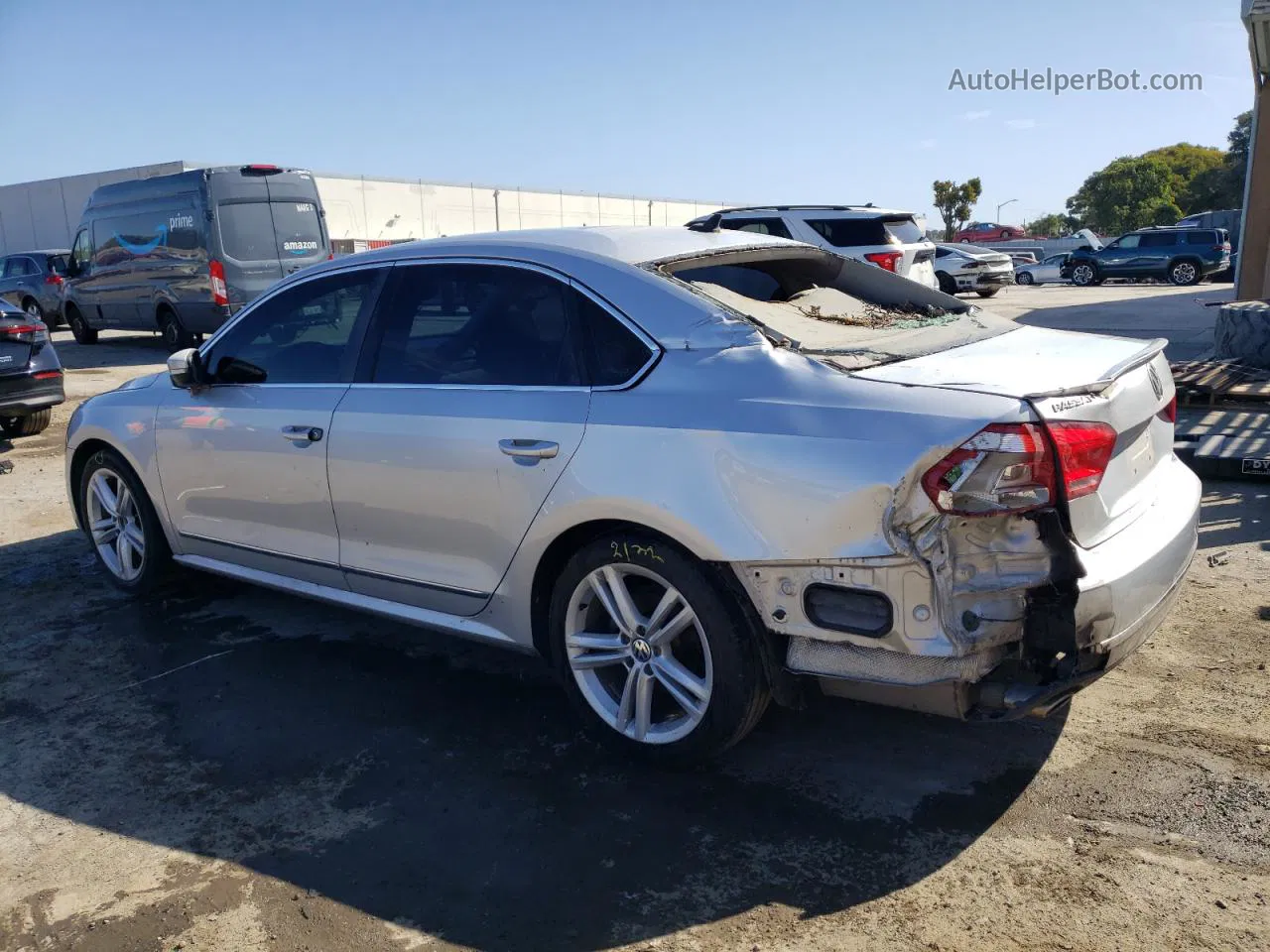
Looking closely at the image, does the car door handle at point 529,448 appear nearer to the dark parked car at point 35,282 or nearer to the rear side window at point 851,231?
the rear side window at point 851,231

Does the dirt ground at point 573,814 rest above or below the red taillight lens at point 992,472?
below

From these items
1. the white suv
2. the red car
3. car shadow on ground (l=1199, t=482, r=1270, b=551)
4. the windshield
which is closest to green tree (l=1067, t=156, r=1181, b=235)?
the red car

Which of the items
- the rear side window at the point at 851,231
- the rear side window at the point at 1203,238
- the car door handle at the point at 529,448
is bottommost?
the car door handle at the point at 529,448

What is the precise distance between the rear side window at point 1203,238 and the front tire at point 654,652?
32.7 m

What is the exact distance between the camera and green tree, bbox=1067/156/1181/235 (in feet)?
202

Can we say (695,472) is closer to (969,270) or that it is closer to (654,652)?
(654,652)

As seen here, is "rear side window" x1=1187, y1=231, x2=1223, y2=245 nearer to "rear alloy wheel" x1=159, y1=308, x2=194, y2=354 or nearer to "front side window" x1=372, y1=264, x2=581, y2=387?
"rear alloy wheel" x1=159, y1=308, x2=194, y2=354

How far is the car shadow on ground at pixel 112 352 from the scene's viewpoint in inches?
647

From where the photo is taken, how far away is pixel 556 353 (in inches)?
142

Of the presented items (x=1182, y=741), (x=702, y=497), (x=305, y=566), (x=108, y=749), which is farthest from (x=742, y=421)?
(x=108, y=749)

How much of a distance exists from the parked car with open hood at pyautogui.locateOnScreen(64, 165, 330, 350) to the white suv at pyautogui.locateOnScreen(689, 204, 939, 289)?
21.8 ft

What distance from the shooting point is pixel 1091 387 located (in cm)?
298

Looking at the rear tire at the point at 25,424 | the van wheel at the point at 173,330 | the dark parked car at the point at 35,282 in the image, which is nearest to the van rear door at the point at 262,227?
the van wheel at the point at 173,330

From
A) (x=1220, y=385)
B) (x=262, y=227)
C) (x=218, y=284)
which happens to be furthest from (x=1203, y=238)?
(x=218, y=284)
